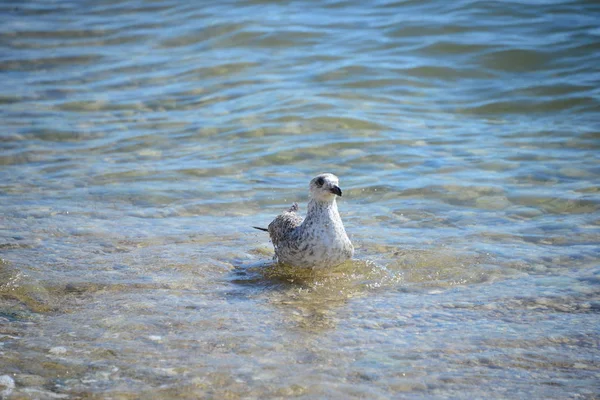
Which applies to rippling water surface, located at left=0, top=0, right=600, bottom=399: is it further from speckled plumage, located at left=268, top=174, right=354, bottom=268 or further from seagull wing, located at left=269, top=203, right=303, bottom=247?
seagull wing, located at left=269, top=203, right=303, bottom=247

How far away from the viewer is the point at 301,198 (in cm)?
923

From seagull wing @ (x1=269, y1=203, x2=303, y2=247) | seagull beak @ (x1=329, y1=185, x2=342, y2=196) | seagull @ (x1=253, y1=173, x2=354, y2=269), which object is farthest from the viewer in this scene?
seagull wing @ (x1=269, y1=203, x2=303, y2=247)

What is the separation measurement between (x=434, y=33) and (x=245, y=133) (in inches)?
223

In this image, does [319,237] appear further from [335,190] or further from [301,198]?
[301,198]

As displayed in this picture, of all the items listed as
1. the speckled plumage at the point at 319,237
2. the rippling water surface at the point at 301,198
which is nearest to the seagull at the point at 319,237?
the speckled plumage at the point at 319,237

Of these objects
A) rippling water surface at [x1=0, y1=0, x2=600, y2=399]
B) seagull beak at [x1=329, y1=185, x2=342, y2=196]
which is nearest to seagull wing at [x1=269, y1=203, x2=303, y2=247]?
rippling water surface at [x1=0, y1=0, x2=600, y2=399]

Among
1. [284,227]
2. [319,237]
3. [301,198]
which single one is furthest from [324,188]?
[301,198]

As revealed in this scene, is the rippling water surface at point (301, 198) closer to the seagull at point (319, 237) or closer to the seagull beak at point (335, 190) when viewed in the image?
the seagull at point (319, 237)

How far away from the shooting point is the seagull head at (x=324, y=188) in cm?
673

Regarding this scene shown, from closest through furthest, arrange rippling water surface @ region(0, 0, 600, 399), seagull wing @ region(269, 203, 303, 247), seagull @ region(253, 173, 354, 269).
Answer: rippling water surface @ region(0, 0, 600, 399) < seagull @ region(253, 173, 354, 269) < seagull wing @ region(269, 203, 303, 247)

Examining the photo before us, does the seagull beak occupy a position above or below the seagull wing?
above

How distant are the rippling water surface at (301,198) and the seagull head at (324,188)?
765mm

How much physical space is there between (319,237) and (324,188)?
460 mm

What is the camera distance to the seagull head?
265 inches
